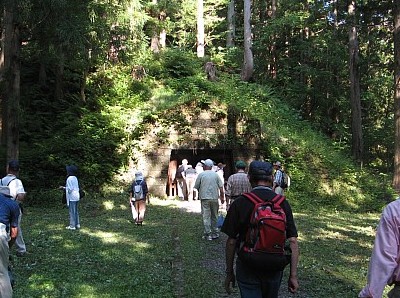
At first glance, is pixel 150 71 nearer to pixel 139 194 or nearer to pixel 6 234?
pixel 139 194

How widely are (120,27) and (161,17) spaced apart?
34.1 feet

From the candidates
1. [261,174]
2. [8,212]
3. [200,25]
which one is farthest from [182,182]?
[261,174]

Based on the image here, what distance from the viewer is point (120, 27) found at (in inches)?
781

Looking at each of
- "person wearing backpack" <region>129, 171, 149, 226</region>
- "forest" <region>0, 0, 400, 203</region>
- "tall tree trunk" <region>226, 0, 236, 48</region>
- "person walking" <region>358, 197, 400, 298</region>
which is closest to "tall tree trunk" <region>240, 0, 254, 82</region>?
"forest" <region>0, 0, 400, 203</region>

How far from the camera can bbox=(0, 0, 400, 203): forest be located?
584 inches

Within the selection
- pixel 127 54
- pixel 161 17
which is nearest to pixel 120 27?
pixel 127 54

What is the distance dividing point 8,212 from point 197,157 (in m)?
18.2

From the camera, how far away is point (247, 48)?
27922mm

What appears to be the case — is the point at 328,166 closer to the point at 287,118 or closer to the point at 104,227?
the point at 287,118

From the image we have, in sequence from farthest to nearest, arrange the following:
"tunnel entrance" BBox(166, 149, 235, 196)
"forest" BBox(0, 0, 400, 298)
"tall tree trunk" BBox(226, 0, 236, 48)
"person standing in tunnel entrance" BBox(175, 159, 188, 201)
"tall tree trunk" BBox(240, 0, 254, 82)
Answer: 1. "tall tree trunk" BBox(226, 0, 236, 48)
2. "tall tree trunk" BBox(240, 0, 254, 82)
3. "tunnel entrance" BBox(166, 149, 235, 196)
4. "person standing in tunnel entrance" BBox(175, 159, 188, 201)
5. "forest" BBox(0, 0, 400, 298)

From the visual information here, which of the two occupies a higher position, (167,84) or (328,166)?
(167,84)

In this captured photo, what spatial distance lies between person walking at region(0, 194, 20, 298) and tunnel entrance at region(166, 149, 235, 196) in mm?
15580

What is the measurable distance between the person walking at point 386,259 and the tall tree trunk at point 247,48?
84.9 ft

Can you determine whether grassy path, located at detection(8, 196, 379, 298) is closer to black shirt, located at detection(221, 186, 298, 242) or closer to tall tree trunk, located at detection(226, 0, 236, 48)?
black shirt, located at detection(221, 186, 298, 242)
